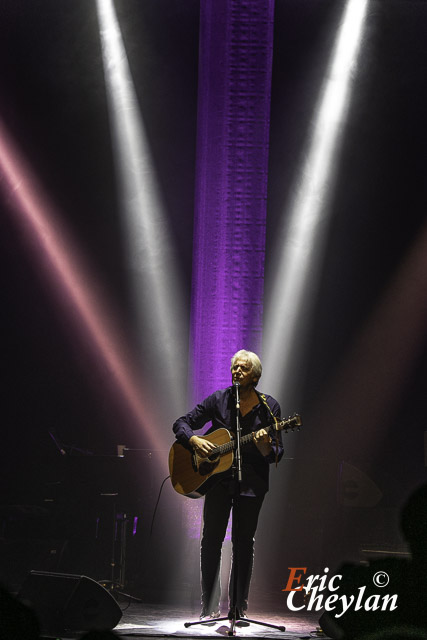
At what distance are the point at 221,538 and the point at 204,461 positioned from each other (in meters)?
0.51

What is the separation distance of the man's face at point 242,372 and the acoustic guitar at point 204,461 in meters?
0.31

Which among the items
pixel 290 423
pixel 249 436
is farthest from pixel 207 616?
pixel 290 423

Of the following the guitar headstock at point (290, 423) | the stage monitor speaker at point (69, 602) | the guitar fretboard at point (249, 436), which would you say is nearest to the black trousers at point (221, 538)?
the guitar fretboard at point (249, 436)

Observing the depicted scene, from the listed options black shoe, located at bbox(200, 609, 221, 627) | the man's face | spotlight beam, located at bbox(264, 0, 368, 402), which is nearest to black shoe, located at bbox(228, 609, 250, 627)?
black shoe, located at bbox(200, 609, 221, 627)

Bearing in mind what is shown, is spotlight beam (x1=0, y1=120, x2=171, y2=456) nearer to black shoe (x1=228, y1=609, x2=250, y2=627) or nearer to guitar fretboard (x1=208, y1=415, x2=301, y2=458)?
guitar fretboard (x1=208, y1=415, x2=301, y2=458)

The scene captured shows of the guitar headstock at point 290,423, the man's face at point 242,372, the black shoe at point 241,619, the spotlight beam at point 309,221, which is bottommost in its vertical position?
the black shoe at point 241,619

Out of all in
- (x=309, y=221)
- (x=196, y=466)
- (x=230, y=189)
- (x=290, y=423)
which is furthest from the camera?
(x=309, y=221)

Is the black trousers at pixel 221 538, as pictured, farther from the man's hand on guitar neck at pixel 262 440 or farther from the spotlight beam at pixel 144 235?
the spotlight beam at pixel 144 235

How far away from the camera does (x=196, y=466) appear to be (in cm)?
409

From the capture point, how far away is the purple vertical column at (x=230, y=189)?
5.75 m

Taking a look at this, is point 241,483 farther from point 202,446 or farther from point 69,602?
point 69,602

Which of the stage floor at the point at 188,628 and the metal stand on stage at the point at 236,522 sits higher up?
the metal stand on stage at the point at 236,522

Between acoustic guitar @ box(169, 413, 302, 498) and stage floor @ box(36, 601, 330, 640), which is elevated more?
acoustic guitar @ box(169, 413, 302, 498)

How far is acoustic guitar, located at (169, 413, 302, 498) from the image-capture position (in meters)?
4.00
